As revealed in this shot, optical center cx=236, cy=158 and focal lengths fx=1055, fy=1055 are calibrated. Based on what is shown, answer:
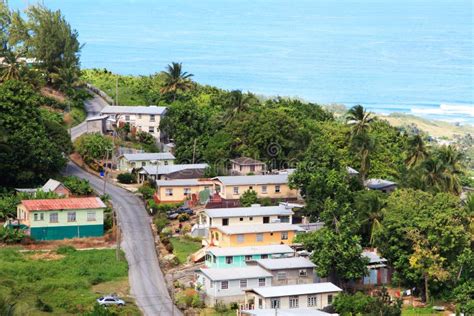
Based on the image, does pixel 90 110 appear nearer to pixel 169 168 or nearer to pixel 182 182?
pixel 169 168

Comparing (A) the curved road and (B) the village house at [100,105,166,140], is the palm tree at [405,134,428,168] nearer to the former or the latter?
(A) the curved road

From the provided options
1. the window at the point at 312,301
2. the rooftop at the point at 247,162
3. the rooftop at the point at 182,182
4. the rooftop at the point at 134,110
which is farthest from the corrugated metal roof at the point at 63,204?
the rooftop at the point at 134,110

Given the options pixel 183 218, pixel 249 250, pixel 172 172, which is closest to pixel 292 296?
pixel 249 250

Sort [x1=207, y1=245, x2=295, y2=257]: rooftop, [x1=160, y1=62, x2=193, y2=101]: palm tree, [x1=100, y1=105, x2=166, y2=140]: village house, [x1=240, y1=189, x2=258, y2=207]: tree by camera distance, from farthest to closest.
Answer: [x1=160, y1=62, x2=193, y2=101]: palm tree → [x1=100, y1=105, x2=166, y2=140]: village house → [x1=240, y1=189, x2=258, y2=207]: tree → [x1=207, y1=245, x2=295, y2=257]: rooftop

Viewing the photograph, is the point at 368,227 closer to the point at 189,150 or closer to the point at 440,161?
the point at 440,161

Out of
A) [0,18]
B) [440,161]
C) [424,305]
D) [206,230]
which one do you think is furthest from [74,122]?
[424,305]

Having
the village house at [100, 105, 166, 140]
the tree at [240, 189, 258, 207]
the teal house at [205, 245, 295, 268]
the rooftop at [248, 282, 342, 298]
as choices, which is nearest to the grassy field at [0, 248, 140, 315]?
the teal house at [205, 245, 295, 268]
